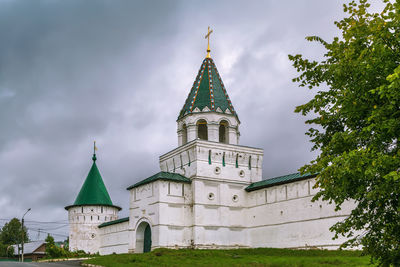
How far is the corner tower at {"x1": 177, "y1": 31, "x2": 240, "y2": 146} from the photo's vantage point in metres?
30.4

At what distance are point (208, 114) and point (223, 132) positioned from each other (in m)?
2.63

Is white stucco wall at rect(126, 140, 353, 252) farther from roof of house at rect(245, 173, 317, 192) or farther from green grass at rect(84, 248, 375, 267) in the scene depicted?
green grass at rect(84, 248, 375, 267)

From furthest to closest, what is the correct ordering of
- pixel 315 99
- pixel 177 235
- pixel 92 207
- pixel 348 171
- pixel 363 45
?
pixel 92 207
pixel 177 235
pixel 315 99
pixel 363 45
pixel 348 171

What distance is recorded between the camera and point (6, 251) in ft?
196

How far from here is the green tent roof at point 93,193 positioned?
135 feet

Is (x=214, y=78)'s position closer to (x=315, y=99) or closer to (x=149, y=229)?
(x=149, y=229)


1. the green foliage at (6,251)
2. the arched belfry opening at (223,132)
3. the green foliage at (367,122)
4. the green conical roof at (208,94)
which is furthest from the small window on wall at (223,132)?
the green foliage at (6,251)

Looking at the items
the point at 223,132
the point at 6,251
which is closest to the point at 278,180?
the point at 223,132

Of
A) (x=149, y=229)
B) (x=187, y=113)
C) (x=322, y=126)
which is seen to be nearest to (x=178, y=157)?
(x=187, y=113)

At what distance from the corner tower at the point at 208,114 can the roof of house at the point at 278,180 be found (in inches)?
125

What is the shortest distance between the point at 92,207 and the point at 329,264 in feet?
88.9

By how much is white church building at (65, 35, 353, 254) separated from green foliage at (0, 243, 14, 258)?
110 ft

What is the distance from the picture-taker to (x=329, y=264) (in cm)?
1842

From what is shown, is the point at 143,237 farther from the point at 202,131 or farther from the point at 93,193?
the point at 93,193
